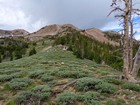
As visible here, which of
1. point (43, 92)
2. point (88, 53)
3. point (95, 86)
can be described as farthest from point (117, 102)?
point (88, 53)

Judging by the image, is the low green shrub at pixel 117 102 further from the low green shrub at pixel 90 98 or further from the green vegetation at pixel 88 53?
the green vegetation at pixel 88 53

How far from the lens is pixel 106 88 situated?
531 inches

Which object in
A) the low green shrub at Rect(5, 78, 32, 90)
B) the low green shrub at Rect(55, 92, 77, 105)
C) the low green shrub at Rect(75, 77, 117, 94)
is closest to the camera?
the low green shrub at Rect(55, 92, 77, 105)

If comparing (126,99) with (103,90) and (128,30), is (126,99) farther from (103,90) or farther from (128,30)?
(128,30)

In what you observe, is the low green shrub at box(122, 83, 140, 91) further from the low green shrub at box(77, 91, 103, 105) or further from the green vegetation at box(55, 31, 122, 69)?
the green vegetation at box(55, 31, 122, 69)

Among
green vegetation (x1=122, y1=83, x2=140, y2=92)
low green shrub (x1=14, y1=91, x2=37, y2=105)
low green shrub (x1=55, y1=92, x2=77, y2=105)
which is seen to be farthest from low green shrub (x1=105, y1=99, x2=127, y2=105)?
low green shrub (x1=14, y1=91, x2=37, y2=105)

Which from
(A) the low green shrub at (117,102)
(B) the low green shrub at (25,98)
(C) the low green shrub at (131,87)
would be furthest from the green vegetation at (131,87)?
(B) the low green shrub at (25,98)

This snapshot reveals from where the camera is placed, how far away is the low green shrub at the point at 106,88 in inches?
525

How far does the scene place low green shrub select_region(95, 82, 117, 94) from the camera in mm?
13344

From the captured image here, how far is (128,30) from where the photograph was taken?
16.9m

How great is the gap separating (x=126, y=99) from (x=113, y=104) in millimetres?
957

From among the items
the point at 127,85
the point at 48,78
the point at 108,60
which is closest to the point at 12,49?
the point at 108,60

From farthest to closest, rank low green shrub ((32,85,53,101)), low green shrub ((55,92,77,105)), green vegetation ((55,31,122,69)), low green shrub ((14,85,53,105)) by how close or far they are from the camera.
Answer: green vegetation ((55,31,122,69))
low green shrub ((32,85,53,101))
low green shrub ((14,85,53,105))
low green shrub ((55,92,77,105))

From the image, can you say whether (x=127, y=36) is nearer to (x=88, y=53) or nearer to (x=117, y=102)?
(x=117, y=102)
